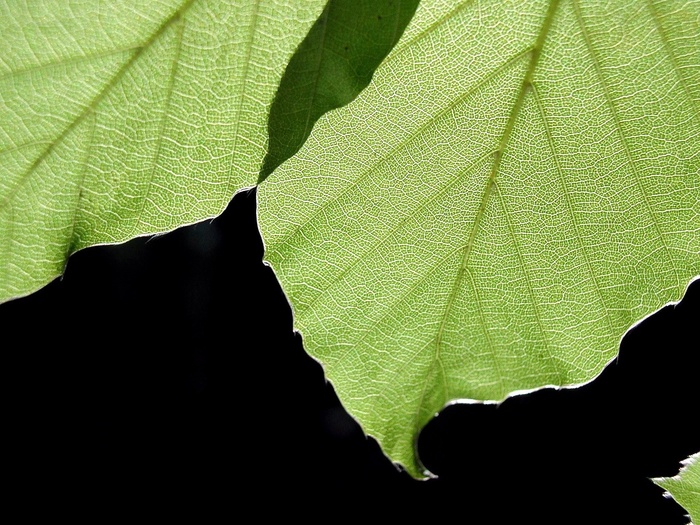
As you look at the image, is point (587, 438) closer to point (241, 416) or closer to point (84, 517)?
point (241, 416)

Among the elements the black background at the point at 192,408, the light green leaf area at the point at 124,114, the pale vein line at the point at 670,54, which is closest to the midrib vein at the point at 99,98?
the light green leaf area at the point at 124,114

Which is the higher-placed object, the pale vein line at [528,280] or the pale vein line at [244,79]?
the pale vein line at [244,79]

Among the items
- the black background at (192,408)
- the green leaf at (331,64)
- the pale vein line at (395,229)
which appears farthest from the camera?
the black background at (192,408)

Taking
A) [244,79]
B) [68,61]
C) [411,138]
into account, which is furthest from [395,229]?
[68,61]

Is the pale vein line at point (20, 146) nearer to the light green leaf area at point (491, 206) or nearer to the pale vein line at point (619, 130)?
the light green leaf area at point (491, 206)

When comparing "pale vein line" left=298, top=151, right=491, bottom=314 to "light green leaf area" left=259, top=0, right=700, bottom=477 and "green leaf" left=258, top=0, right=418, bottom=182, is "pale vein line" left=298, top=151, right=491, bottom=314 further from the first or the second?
"green leaf" left=258, top=0, right=418, bottom=182

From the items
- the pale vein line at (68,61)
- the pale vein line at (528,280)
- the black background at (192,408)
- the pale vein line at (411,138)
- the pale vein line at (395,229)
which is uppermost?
the black background at (192,408)
